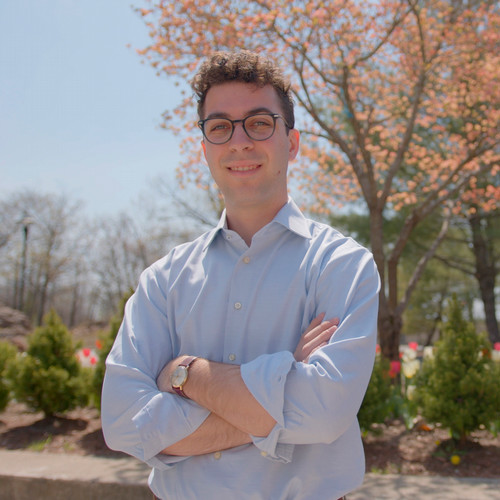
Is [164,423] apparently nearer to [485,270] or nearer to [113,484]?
[113,484]

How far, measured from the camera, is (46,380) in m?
5.84

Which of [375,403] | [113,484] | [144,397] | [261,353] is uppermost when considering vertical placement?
[261,353]

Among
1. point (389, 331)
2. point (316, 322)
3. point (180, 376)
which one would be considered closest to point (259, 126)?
point (316, 322)

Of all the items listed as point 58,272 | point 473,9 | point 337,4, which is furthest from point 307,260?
point 58,272

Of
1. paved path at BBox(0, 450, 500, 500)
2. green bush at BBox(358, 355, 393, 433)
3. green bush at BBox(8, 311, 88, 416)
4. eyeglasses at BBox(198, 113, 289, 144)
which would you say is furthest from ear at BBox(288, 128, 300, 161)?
green bush at BBox(8, 311, 88, 416)

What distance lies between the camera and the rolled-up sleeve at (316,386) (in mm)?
1451

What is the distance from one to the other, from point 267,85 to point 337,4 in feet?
17.1

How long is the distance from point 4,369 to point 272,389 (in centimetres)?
597

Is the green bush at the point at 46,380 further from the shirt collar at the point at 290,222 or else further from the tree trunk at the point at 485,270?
the tree trunk at the point at 485,270

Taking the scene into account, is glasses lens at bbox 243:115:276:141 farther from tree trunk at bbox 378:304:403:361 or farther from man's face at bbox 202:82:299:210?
tree trunk at bbox 378:304:403:361

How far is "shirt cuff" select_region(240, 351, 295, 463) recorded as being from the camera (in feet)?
4.76

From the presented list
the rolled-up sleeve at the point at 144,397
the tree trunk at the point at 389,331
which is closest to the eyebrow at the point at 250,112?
the rolled-up sleeve at the point at 144,397

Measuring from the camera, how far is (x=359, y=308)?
158 centimetres

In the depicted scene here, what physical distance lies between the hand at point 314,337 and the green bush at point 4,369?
550 centimetres
